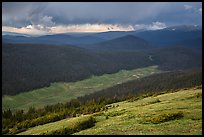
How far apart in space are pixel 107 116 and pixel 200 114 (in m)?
15.9

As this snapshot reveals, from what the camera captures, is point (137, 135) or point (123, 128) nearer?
point (137, 135)

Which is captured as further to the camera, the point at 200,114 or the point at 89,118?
the point at 89,118

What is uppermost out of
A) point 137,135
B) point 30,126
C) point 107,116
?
point 137,135

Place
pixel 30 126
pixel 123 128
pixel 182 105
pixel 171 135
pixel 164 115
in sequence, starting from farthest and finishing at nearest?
pixel 30 126, pixel 182 105, pixel 164 115, pixel 123 128, pixel 171 135

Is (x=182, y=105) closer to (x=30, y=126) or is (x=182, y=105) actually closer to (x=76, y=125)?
(x=76, y=125)

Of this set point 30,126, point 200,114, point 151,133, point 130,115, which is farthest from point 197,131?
point 30,126

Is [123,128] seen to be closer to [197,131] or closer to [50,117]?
[197,131]

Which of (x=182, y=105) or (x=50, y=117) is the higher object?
(x=182, y=105)

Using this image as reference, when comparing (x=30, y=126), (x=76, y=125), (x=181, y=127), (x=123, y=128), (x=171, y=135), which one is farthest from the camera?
(x=30, y=126)

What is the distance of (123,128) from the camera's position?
39.1 metres

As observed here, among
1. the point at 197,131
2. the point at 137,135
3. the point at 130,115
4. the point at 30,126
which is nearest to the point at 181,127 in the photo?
the point at 197,131

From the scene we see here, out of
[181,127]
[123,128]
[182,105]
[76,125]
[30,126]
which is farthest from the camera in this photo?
[30,126]

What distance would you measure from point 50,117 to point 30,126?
16.2 ft

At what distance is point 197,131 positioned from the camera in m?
32.4
